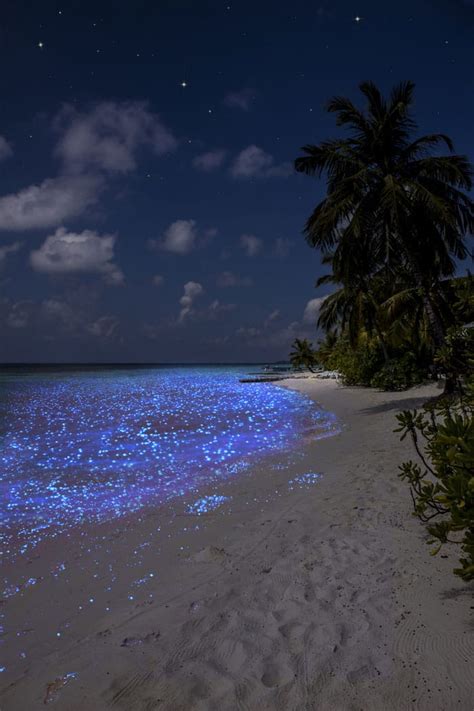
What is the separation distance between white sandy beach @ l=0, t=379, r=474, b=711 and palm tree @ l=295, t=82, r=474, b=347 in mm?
10279

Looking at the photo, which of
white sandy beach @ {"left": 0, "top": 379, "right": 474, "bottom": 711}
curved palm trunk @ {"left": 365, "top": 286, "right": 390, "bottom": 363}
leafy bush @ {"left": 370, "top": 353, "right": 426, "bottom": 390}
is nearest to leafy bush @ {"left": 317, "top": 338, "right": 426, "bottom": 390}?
leafy bush @ {"left": 370, "top": 353, "right": 426, "bottom": 390}

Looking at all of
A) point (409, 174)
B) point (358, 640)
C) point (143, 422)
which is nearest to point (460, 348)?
point (358, 640)

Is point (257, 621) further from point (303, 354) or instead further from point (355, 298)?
point (303, 354)

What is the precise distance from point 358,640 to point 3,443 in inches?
484

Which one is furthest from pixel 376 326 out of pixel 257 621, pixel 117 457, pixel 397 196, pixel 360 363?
pixel 257 621

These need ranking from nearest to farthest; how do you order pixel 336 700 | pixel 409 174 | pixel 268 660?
pixel 336 700 → pixel 268 660 → pixel 409 174

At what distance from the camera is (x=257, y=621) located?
2.96m

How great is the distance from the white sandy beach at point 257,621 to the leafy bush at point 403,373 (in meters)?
17.4

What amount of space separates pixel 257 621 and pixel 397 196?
41.7ft

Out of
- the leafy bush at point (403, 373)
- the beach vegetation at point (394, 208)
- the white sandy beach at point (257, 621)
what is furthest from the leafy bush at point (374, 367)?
the white sandy beach at point (257, 621)

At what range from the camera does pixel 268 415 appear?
53.6 ft

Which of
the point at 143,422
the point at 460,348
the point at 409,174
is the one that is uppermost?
the point at 409,174

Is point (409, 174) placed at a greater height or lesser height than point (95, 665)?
greater

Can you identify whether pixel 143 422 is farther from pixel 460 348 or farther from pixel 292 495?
pixel 460 348
